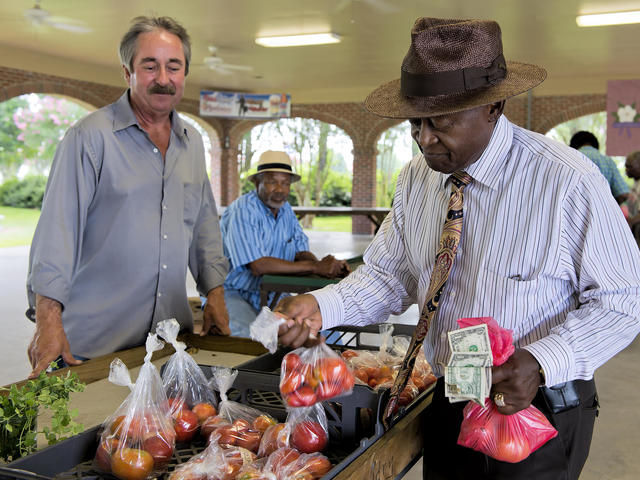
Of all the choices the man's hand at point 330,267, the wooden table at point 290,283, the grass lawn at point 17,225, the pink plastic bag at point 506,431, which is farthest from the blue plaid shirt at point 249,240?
the grass lawn at point 17,225

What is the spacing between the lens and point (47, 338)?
190cm

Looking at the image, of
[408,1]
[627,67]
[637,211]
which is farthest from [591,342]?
[627,67]

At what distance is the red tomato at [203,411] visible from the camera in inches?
59.7

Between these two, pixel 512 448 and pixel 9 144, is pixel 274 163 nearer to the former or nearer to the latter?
pixel 512 448

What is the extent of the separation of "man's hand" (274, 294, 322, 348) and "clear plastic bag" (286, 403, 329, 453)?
0.48 feet

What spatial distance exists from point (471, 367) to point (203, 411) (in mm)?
672

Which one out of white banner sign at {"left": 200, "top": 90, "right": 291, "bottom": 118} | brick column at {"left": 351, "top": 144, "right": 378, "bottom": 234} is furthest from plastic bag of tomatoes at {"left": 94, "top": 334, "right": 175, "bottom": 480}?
brick column at {"left": 351, "top": 144, "right": 378, "bottom": 234}

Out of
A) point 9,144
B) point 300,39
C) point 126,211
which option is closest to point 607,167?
point 300,39

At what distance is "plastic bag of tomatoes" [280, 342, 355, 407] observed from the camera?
137cm

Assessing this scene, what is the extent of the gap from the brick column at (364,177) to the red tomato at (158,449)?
15304 mm

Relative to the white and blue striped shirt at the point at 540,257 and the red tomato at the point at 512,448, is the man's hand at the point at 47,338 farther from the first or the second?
the red tomato at the point at 512,448

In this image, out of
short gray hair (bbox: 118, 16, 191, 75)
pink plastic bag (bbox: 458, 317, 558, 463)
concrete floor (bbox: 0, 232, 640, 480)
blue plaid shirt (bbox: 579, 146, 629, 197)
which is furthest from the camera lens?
blue plaid shirt (bbox: 579, 146, 629, 197)

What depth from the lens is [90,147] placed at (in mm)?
2094

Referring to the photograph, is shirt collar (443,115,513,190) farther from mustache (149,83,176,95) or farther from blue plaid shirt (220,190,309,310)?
blue plaid shirt (220,190,309,310)
